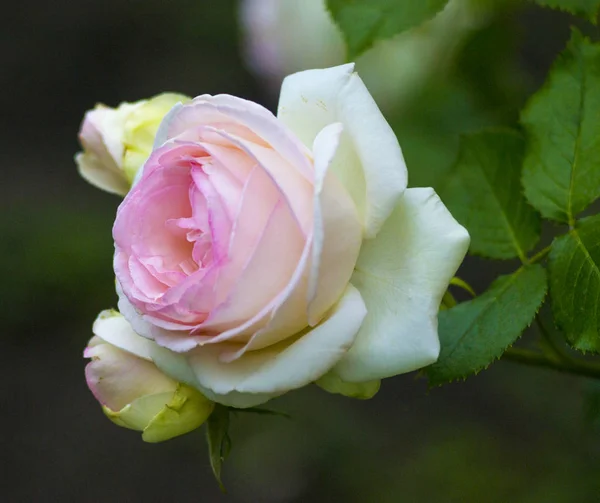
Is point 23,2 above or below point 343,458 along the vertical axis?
above

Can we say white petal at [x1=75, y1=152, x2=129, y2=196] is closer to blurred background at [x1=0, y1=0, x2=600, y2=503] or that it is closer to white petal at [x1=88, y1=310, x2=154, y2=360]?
white petal at [x1=88, y1=310, x2=154, y2=360]

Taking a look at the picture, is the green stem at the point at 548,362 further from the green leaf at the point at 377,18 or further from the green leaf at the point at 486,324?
the green leaf at the point at 377,18

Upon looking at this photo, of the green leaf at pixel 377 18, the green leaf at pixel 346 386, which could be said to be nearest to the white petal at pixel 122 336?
the green leaf at pixel 346 386

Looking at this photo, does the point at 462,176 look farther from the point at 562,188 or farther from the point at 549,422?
the point at 549,422

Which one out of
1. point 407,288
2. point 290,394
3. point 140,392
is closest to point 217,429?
point 140,392

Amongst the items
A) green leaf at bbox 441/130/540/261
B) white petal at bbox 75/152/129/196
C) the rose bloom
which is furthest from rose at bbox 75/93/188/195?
green leaf at bbox 441/130/540/261

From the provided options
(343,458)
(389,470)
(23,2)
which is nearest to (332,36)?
(389,470)
